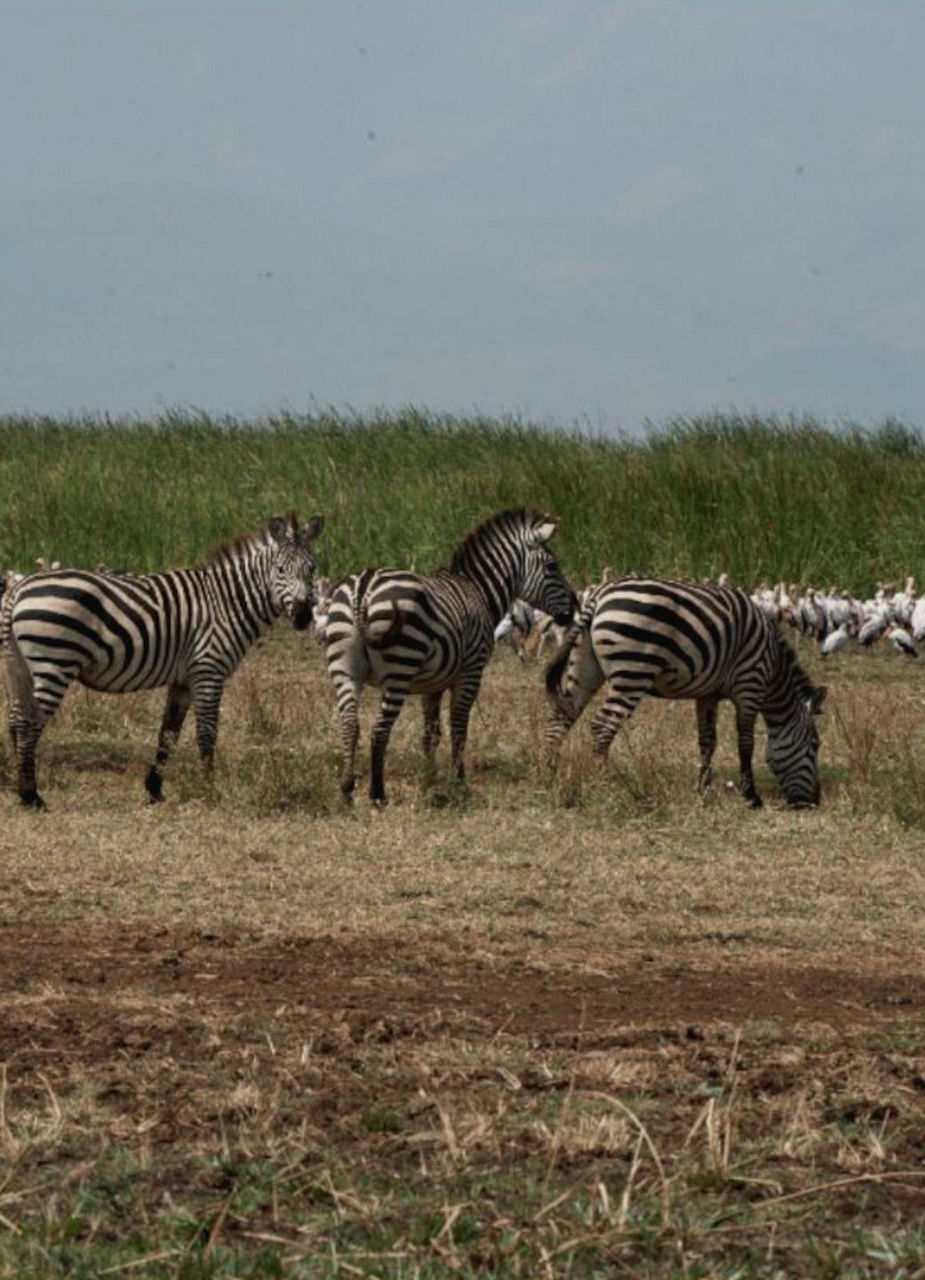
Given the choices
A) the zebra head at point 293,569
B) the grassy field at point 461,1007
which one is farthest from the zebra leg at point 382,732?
the zebra head at point 293,569

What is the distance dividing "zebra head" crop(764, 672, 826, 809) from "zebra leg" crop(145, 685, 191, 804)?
3.19 meters

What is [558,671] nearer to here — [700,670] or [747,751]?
[700,670]

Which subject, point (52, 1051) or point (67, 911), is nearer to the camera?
point (52, 1051)

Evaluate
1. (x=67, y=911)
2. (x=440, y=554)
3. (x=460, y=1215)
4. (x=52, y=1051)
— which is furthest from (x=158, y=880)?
(x=440, y=554)

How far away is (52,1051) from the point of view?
20.8 feet

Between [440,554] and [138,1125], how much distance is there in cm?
1836

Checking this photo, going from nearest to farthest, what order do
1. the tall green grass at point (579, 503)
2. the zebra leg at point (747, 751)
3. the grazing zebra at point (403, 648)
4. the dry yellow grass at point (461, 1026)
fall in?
the dry yellow grass at point (461, 1026) → the grazing zebra at point (403, 648) → the zebra leg at point (747, 751) → the tall green grass at point (579, 503)

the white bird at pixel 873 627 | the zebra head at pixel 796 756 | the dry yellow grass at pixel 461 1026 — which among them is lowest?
the dry yellow grass at pixel 461 1026

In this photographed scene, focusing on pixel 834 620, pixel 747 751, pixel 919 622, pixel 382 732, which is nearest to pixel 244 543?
pixel 382 732

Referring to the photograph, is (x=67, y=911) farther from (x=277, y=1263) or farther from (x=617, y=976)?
(x=277, y=1263)

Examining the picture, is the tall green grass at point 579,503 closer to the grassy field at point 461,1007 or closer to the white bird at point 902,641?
the white bird at point 902,641

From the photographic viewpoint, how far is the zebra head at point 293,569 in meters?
13.1

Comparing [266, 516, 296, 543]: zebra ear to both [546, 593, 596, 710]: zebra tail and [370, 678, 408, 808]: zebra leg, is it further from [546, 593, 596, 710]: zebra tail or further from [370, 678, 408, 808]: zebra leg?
[546, 593, 596, 710]: zebra tail

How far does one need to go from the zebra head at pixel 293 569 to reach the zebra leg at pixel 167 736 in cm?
74
